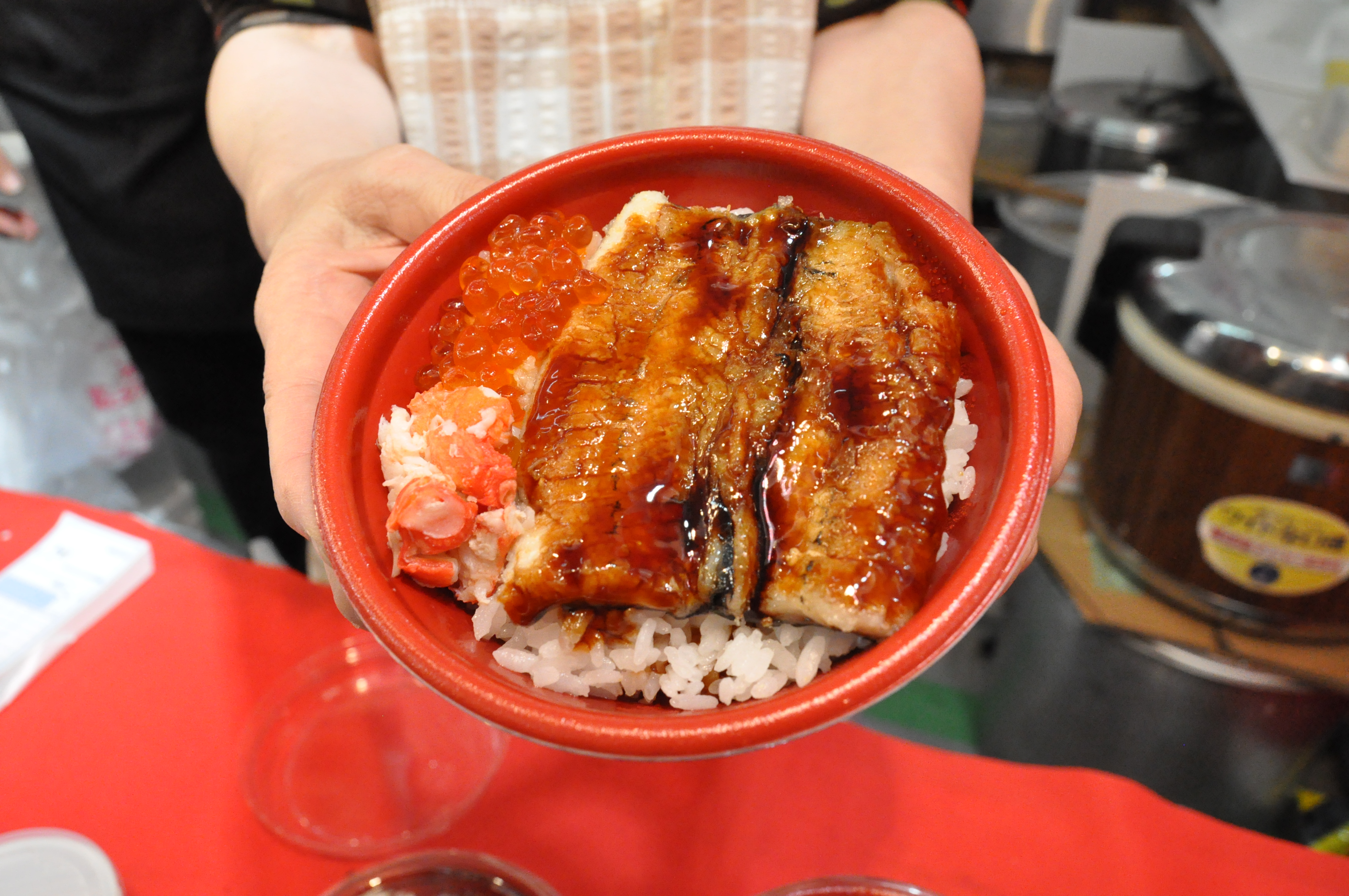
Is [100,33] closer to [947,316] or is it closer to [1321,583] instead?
[947,316]

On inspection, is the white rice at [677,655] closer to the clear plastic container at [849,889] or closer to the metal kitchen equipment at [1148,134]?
the clear plastic container at [849,889]

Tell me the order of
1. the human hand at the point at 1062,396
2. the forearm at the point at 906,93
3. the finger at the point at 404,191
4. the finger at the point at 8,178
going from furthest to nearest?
1. the finger at the point at 8,178
2. the forearm at the point at 906,93
3. the finger at the point at 404,191
4. the human hand at the point at 1062,396

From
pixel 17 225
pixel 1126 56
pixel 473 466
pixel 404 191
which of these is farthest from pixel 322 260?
pixel 1126 56

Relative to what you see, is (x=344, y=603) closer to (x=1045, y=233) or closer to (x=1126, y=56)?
(x=1045, y=233)

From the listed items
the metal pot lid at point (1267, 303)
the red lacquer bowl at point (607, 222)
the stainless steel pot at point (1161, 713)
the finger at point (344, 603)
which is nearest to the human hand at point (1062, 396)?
the red lacquer bowl at point (607, 222)

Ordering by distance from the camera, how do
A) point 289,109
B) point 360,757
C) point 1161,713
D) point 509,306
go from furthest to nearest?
point 1161,713, point 289,109, point 360,757, point 509,306
